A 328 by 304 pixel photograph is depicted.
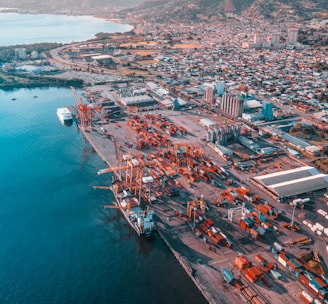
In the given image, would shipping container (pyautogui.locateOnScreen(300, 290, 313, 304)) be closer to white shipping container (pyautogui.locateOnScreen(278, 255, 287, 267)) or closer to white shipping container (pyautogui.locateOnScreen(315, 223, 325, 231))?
white shipping container (pyautogui.locateOnScreen(278, 255, 287, 267))

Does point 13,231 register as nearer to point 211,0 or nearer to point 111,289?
point 111,289

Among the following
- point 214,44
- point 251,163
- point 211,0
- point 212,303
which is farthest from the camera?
point 211,0

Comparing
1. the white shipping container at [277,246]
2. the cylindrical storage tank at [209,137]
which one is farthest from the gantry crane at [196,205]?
the cylindrical storage tank at [209,137]

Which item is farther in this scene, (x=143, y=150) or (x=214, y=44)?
(x=214, y=44)

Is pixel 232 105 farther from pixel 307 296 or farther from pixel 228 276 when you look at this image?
pixel 307 296

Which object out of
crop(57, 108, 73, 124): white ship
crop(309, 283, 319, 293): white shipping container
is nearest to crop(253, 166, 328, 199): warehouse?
crop(309, 283, 319, 293): white shipping container

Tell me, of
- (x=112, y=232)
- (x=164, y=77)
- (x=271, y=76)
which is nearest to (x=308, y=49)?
(x=271, y=76)
